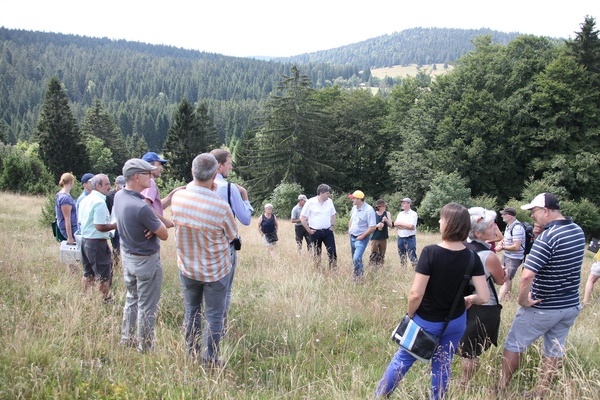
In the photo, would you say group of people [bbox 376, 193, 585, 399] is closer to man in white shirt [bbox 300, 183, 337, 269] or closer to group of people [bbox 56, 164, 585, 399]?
group of people [bbox 56, 164, 585, 399]

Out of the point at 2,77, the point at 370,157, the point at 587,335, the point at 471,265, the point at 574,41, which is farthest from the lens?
the point at 2,77

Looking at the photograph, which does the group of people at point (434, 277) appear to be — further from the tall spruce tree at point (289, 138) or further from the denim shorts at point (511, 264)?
the tall spruce tree at point (289, 138)

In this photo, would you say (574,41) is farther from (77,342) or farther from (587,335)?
(77,342)

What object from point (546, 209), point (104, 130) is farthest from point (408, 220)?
point (104, 130)

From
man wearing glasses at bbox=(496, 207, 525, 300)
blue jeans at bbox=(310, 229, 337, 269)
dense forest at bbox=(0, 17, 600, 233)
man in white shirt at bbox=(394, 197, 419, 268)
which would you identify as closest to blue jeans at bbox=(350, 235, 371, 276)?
blue jeans at bbox=(310, 229, 337, 269)

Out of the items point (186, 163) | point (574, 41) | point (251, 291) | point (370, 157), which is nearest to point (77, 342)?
point (251, 291)

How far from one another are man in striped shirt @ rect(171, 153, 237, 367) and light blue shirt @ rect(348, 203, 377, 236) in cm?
438

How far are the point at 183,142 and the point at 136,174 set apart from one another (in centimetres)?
4581

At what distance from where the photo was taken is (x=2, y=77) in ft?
507

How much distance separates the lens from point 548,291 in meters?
3.62

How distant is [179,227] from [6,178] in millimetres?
29646

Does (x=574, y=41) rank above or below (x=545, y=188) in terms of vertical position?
above

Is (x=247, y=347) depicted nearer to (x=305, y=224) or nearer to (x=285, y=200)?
(x=305, y=224)

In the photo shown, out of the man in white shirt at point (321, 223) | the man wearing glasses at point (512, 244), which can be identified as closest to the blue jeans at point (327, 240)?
the man in white shirt at point (321, 223)
